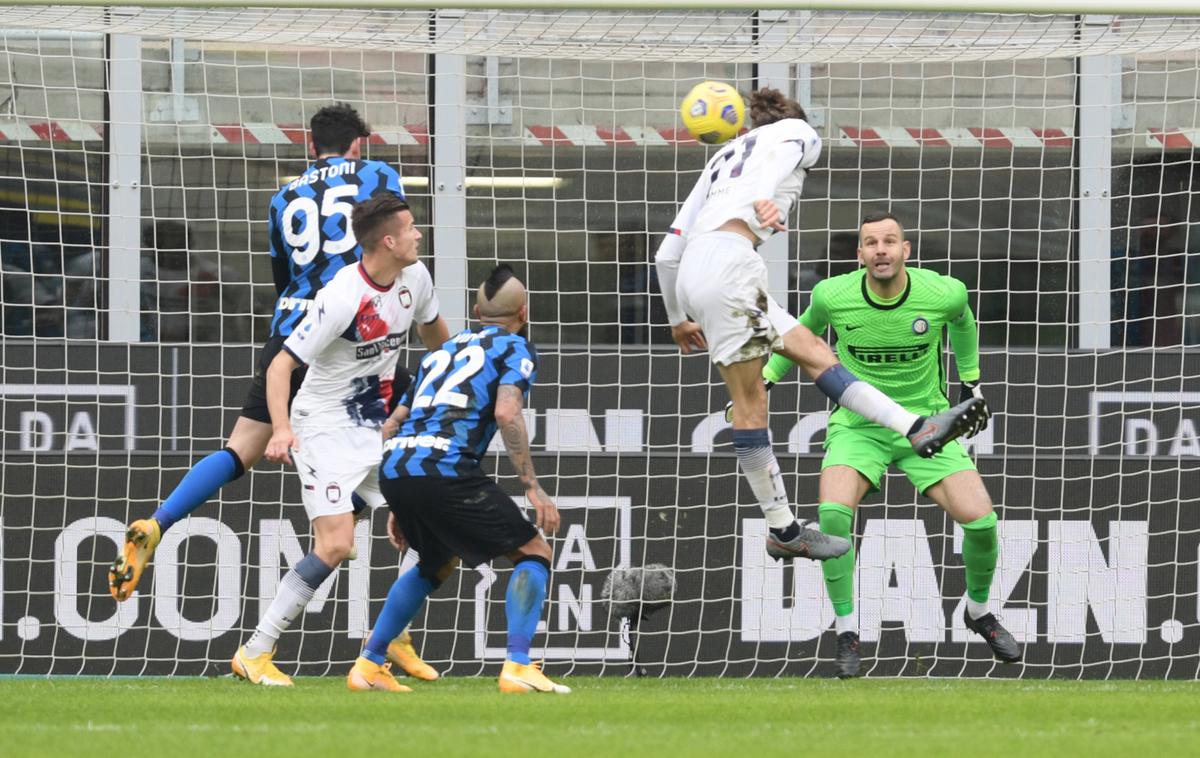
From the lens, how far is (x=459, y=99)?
11.0 metres

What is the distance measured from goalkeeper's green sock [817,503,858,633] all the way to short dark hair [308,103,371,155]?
2703 millimetres

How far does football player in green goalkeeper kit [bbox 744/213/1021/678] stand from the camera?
8492 millimetres

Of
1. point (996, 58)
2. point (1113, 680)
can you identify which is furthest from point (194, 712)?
point (996, 58)

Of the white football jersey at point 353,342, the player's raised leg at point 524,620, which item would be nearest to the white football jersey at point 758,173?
the white football jersey at point 353,342

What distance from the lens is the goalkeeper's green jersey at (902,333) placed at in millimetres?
8648

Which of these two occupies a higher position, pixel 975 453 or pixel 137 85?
pixel 137 85

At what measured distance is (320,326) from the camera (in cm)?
748

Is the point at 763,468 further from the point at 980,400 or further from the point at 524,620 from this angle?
the point at 524,620

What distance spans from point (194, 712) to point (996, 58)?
583 cm

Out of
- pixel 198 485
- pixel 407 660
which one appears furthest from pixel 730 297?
pixel 198 485

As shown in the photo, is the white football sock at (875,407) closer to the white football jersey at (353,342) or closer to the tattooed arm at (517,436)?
the tattooed arm at (517,436)

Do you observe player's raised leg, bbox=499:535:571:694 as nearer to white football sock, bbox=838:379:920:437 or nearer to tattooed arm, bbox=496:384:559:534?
tattooed arm, bbox=496:384:559:534

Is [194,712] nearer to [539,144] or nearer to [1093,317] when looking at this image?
[539,144]

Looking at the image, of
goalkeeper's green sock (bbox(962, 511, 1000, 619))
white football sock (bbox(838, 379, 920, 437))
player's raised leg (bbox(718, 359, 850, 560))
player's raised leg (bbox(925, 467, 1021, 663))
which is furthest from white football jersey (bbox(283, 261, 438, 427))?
goalkeeper's green sock (bbox(962, 511, 1000, 619))
